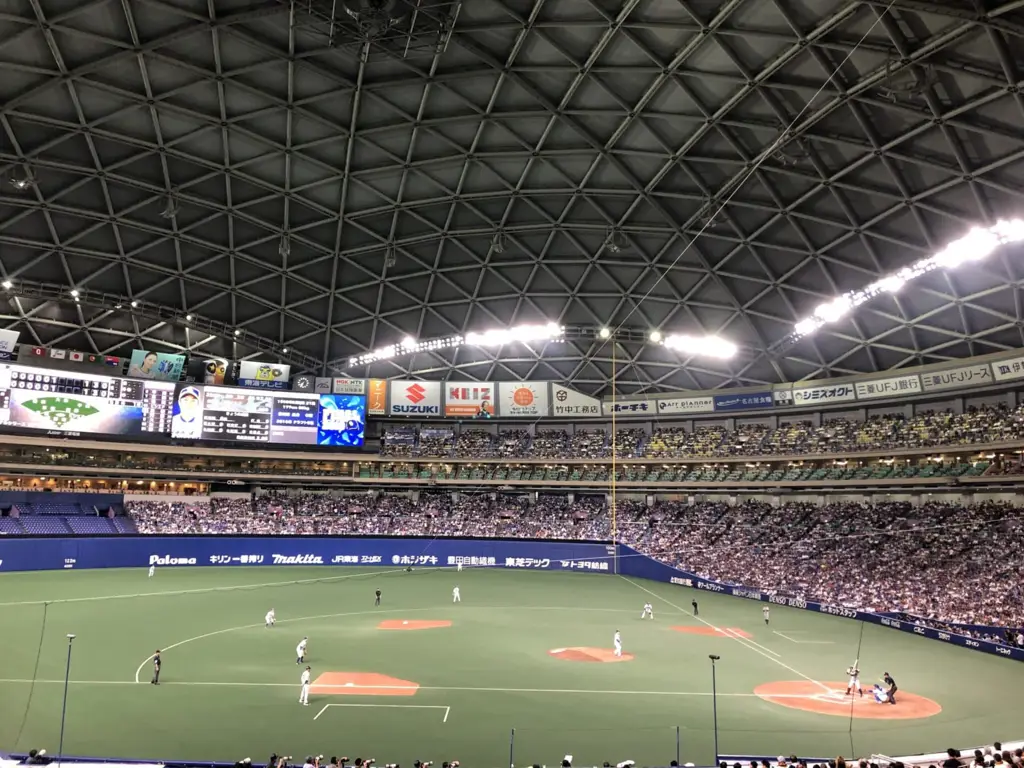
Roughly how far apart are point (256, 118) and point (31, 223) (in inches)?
836

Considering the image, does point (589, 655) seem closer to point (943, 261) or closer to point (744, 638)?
point (744, 638)

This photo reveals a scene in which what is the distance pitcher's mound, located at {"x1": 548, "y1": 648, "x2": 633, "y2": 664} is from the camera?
29.1 metres

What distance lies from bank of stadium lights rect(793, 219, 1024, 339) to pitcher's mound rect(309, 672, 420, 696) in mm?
36635

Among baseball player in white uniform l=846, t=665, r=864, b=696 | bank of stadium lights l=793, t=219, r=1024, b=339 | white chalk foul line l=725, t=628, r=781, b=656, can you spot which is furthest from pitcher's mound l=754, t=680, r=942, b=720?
bank of stadium lights l=793, t=219, r=1024, b=339

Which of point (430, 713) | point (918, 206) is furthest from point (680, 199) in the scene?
point (430, 713)

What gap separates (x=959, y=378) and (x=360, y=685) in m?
46.2

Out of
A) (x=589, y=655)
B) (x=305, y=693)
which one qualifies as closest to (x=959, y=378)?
(x=589, y=655)

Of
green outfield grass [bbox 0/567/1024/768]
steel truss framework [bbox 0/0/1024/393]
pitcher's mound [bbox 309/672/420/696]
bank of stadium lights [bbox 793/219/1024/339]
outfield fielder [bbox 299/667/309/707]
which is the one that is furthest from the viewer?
bank of stadium lights [bbox 793/219/1024/339]

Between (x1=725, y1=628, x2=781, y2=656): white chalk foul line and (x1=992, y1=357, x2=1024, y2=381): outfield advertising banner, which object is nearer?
(x1=725, y1=628, x2=781, y2=656): white chalk foul line

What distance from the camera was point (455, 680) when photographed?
1000 inches

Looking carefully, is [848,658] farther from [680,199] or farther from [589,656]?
[680,199]

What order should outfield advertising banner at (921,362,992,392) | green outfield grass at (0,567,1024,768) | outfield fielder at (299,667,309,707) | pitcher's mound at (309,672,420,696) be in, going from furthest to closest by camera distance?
outfield advertising banner at (921,362,992,392)
pitcher's mound at (309,672,420,696)
outfield fielder at (299,667,309,707)
green outfield grass at (0,567,1024,768)

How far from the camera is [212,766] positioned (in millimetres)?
14430

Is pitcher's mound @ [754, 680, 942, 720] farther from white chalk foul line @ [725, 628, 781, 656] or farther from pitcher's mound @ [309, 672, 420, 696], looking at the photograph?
pitcher's mound @ [309, 672, 420, 696]
